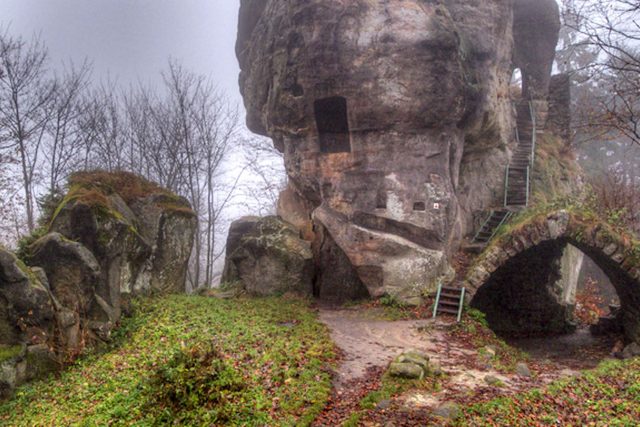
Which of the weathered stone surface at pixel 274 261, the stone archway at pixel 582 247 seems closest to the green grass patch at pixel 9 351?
the weathered stone surface at pixel 274 261

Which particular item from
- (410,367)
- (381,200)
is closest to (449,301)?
(381,200)

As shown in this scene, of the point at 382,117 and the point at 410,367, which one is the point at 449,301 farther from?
the point at 382,117

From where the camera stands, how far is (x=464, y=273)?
47.5 ft

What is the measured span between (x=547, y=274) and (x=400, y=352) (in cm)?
1015

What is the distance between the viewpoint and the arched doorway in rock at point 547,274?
40.3 feet

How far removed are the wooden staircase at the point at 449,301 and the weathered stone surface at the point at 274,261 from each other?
461cm

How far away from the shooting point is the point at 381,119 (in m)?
14.7

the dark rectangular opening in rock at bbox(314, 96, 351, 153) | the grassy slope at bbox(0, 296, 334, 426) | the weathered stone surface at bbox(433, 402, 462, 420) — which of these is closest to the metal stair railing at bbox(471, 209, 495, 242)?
the dark rectangular opening in rock at bbox(314, 96, 351, 153)

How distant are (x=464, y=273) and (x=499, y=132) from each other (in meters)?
6.48

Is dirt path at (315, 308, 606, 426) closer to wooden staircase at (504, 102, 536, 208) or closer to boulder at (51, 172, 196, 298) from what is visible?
boulder at (51, 172, 196, 298)

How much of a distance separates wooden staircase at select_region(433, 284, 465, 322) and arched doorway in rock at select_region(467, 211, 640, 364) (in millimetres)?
423

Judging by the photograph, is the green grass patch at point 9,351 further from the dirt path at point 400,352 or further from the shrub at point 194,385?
the dirt path at point 400,352

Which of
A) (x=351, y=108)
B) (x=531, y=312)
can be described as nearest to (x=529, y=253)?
(x=531, y=312)

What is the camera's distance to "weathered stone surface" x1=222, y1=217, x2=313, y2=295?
1542 centimetres
